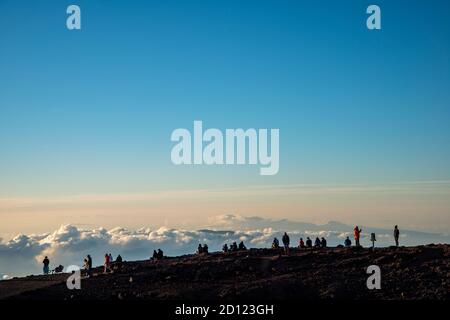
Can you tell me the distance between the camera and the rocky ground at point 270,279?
43438mm

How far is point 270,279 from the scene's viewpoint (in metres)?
46.7

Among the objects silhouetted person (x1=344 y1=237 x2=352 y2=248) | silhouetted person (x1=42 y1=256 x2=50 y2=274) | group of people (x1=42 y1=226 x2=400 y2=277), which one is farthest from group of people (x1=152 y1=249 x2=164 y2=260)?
silhouetted person (x1=344 y1=237 x2=352 y2=248)

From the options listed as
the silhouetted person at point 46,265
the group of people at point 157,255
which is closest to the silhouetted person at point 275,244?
the group of people at point 157,255

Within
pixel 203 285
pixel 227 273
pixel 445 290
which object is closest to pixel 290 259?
pixel 227 273

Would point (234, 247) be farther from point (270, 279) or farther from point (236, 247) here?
point (270, 279)

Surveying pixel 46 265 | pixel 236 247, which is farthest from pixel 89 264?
pixel 236 247

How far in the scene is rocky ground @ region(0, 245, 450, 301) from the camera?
4344 centimetres

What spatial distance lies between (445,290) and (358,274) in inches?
275

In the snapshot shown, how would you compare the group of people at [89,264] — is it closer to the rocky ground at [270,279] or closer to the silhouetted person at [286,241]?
the rocky ground at [270,279]

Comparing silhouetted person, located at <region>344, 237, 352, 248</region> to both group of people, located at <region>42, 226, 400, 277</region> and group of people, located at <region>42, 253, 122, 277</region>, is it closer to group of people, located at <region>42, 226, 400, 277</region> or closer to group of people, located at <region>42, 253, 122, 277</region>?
group of people, located at <region>42, 226, 400, 277</region>

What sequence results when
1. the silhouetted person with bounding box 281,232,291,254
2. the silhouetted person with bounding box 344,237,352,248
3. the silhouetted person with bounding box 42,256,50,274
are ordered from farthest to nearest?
the silhouetted person with bounding box 42,256,50,274 < the silhouetted person with bounding box 344,237,352,248 < the silhouetted person with bounding box 281,232,291,254
